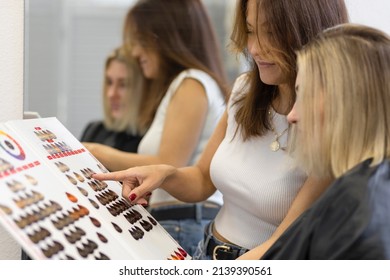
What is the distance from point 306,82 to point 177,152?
77cm

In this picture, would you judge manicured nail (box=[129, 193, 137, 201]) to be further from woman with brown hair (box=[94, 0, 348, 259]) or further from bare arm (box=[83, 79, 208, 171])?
bare arm (box=[83, 79, 208, 171])

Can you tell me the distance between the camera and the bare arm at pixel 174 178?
1.39m

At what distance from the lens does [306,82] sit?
44.2 inches

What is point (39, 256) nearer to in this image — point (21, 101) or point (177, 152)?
point (21, 101)

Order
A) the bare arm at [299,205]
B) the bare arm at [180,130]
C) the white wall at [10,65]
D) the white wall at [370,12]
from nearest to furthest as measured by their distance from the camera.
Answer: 1. the bare arm at [299,205]
2. the white wall at [10,65]
3. the white wall at [370,12]
4. the bare arm at [180,130]

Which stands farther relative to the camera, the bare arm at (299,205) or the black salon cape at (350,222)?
the bare arm at (299,205)

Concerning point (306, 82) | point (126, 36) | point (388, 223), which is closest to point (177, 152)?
point (126, 36)

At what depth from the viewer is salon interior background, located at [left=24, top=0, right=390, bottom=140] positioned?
72.2 inches

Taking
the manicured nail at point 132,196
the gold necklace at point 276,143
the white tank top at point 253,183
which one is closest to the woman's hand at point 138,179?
the manicured nail at point 132,196

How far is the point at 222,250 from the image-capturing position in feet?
4.82

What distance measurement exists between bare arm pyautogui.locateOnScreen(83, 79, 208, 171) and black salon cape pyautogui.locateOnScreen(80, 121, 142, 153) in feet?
0.17

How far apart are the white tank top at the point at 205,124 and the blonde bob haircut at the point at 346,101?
29.9 inches

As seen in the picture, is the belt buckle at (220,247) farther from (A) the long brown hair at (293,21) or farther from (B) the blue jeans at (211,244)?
(A) the long brown hair at (293,21)

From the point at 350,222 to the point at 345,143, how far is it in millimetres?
158
